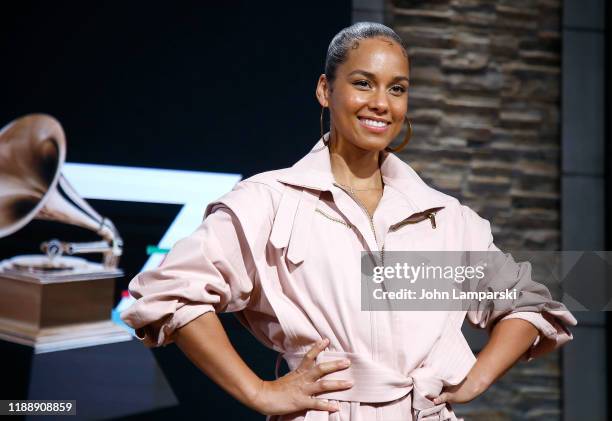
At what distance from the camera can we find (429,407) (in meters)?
1.53

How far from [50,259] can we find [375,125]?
4.98 feet

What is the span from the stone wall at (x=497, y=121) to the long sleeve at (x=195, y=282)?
1576 mm

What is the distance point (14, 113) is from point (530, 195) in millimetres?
2086

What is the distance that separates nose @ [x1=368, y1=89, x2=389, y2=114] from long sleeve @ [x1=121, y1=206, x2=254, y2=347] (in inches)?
15.6

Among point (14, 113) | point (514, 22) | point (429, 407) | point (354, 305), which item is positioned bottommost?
point (429, 407)

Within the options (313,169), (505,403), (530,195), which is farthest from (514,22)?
(313,169)

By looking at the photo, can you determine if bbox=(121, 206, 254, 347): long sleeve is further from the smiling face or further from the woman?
the smiling face

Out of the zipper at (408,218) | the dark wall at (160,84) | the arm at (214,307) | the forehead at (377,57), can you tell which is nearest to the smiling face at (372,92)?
the forehead at (377,57)

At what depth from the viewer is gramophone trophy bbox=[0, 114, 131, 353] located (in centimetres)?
262

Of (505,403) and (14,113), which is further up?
(14,113)

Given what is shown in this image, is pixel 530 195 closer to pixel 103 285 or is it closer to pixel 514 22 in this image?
pixel 514 22

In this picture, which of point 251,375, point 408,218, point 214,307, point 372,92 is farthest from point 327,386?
point 372,92

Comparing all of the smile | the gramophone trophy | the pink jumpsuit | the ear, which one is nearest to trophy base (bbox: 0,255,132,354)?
the gramophone trophy

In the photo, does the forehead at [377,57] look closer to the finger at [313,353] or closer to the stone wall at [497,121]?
the finger at [313,353]
